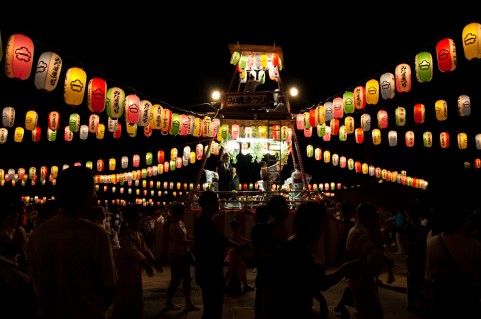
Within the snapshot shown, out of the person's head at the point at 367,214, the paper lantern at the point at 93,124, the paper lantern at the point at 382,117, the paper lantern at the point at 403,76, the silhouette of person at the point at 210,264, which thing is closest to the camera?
the silhouette of person at the point at 210,264

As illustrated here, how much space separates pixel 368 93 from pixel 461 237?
444 inches

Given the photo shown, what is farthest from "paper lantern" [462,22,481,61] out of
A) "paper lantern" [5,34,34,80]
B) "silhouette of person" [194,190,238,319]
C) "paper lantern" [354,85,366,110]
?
"paper lantern" [5,34,34,80]

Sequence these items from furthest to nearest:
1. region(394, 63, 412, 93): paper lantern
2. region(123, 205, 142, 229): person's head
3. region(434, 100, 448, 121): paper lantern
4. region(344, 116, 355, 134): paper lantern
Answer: region(344, 116, 355, 134): paper lantern
region(434, 100, 448, 121): paper lantern
region(394, 63, 412, 93): paper lantern
region(123, 205, 142, 229): person's head

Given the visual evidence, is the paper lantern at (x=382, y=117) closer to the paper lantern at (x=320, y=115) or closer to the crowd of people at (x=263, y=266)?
the paper lantern at (x=320, y=115)

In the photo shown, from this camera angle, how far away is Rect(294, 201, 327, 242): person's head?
3.12m

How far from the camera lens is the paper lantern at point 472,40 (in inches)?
388

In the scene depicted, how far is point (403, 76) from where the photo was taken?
12938mm

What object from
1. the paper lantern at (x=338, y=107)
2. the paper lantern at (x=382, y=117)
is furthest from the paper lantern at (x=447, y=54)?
the paper lantern at (x=382, y=117)

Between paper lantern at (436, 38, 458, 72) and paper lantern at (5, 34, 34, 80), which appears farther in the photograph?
paper lantern at (436, 38, 458, 72)

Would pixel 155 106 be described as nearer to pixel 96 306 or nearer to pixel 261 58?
pixel 261 58

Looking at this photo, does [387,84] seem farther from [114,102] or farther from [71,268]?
[71,268]

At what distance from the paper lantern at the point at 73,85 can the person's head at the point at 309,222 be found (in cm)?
949

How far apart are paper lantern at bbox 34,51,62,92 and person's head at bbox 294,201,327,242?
903cm

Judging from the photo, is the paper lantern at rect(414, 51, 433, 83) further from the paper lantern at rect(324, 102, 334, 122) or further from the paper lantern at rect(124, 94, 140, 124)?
the paper lantern at rect(124, 94, 140, 124)
